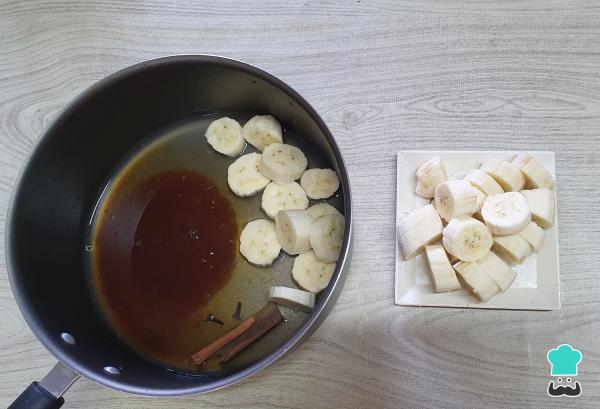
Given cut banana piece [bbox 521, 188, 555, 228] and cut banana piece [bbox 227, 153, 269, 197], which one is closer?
cut banana piece [bbox 521, 188, 555, 228]

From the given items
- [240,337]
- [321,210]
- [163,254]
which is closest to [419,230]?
[321,210]

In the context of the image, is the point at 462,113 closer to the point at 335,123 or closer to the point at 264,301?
the point at 335,123

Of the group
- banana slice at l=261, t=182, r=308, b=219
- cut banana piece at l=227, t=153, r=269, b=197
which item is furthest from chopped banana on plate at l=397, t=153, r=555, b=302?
cut banana piece at l=227, t=153, r=269, b=197

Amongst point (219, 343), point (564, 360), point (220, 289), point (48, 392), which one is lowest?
point (48, 392)

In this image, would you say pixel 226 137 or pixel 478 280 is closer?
pixel 478 280

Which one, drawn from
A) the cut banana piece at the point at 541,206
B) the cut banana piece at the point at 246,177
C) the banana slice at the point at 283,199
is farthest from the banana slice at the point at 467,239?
the cut banana piece at the point at 246,177

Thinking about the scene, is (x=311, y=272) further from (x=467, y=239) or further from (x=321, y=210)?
(x=467, y=239)

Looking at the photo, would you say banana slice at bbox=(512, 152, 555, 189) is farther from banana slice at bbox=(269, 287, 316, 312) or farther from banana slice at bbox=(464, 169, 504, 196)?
banana slice at bbox=(269, 287, 316, 312)
